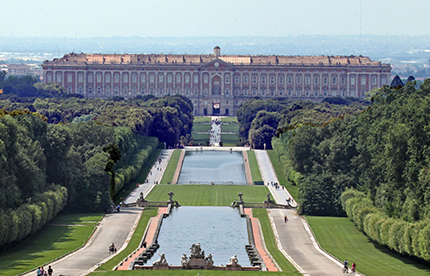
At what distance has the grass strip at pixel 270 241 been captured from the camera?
53031 mm

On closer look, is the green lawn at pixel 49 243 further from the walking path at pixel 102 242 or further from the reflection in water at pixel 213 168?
the reflection in water at pixel 213 168

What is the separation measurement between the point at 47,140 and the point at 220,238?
58.3 feet

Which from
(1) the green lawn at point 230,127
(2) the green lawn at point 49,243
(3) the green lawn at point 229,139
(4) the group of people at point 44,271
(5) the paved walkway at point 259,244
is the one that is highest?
(1) the green lawn at point 230,127

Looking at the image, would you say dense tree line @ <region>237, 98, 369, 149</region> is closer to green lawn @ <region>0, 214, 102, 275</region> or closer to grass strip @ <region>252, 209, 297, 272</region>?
grass strip @ <region>252, 209, 297, 272</region>

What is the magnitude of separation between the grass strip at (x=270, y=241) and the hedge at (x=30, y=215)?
14779 millimetres

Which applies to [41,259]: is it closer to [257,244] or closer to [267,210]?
[257,244]

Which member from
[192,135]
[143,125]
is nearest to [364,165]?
[143,125]

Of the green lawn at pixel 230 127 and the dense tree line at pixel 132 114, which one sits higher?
the dense tree line at pixel 132 114

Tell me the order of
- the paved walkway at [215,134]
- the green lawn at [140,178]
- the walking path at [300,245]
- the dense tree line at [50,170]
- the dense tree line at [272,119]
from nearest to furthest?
the walking path at [300,245] → the dense tree line at [50,170] → the green lawn at [140,178] → the dense tree line at [272,119] → the paved walkway at [215,134]

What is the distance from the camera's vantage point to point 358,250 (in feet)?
191

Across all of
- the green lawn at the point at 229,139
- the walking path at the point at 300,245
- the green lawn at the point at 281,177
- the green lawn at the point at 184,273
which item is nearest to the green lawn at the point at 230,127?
the green lawn at the point at 229,139

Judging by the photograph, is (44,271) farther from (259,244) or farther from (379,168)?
(379,168)

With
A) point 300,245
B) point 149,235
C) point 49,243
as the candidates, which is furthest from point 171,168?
point 49,243

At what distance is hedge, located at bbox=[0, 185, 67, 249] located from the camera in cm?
5522
